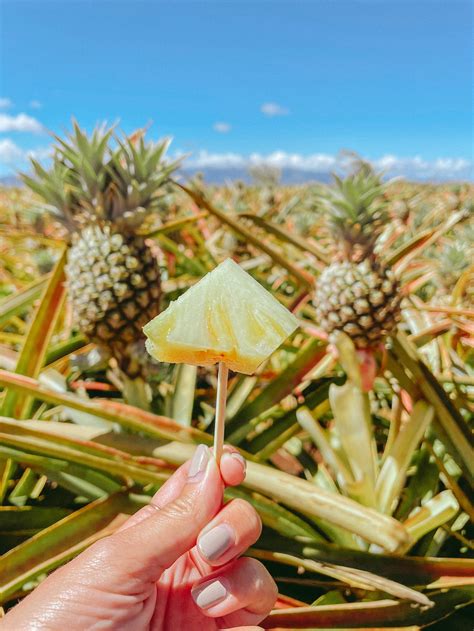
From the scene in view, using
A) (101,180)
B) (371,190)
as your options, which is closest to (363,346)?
(371,190)

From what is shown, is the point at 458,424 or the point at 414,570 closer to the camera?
the point at 414,570

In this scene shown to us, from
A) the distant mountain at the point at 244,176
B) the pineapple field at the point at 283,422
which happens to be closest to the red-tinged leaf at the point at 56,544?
the pineapple field at the point at 283,422

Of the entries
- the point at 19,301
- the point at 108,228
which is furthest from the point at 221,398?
the point at 19,301

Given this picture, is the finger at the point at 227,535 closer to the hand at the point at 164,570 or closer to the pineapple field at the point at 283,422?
the hand at the point at 164,570

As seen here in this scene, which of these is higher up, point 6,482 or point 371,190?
point 371,190

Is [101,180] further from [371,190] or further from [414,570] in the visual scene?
[414,570]

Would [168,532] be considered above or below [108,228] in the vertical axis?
below

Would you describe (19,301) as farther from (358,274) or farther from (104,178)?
(358,274)
